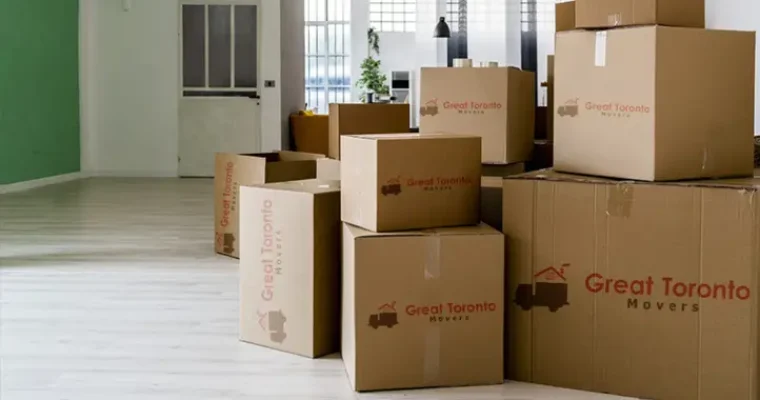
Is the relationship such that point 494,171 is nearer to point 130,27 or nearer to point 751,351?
point 751,351

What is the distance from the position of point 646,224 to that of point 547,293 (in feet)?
1.08

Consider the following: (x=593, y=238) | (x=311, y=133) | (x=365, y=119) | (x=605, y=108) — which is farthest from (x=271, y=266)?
(x=311, y=133)

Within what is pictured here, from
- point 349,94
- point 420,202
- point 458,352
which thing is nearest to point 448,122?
point 420,202

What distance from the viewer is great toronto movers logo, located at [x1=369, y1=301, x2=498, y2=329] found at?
2.38 meters

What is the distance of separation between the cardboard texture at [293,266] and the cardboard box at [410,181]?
16cm

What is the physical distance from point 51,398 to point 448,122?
163 cm

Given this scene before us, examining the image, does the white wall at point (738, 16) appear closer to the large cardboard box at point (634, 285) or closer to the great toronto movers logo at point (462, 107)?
the great toronto movers logo at point (462, 107)

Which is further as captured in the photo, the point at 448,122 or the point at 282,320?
the point at 448,122

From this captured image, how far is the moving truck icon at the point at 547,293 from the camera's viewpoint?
7.86 ft

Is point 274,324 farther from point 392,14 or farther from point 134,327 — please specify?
point 392,14

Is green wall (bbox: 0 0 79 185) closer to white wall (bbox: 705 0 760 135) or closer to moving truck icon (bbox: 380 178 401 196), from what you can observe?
white wall (bbox: 705 0 760 135)

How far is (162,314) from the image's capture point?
3289mm

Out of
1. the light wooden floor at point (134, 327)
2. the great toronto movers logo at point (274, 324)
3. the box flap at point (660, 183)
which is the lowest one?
the light wooden floor at point (134, 327)

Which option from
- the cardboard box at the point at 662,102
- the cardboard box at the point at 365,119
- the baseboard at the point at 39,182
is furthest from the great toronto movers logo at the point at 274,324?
the baseboard at the point at 39,182
